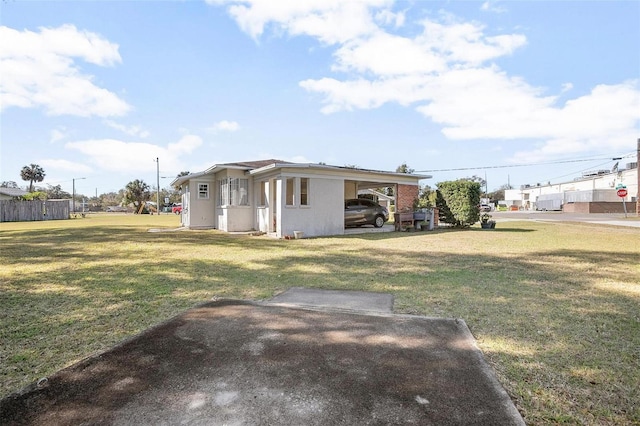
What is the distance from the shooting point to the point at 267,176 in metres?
14.7

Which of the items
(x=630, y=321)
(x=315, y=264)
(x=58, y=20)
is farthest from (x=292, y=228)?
(x=630, y=321)

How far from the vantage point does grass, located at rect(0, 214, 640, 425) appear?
2.61m

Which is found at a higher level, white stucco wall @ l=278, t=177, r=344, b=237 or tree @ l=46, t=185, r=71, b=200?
tree @ l=46, t=185, r=71, b=200

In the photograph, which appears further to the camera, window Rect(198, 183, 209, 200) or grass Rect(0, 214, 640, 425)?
window Rect(198, 183, 209, 200)

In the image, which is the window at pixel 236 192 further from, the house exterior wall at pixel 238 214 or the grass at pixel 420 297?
the grass at pixel 420 297

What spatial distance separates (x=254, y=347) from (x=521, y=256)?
8.14m

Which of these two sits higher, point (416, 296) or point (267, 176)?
point (267, 176)

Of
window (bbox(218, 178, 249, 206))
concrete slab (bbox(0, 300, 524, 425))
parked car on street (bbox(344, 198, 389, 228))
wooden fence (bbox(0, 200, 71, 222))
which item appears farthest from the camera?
wooden fence (bbox(0, 200, 71, 222))

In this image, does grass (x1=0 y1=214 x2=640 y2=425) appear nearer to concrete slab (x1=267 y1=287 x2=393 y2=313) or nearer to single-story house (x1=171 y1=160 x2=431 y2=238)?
concrete slab (x1=267 y1=287 x2=393 y2=313)

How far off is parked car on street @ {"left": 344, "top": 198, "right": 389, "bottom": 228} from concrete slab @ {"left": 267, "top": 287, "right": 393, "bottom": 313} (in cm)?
1131

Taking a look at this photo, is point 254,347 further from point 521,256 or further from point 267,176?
point 267,176

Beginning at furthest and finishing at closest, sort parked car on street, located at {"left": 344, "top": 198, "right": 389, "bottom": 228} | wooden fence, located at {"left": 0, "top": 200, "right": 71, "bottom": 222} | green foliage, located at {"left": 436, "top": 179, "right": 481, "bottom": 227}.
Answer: wooden fence, located at {"left": 0, "top": 200, "right": 71, "bottom": 222}
green foliage, located at {"left": 436, "top": 179, "right": 481, "bottom": 227}
parked car on street, located at {"left": 344, "top": 198, "right": 389, "bottom": 228}

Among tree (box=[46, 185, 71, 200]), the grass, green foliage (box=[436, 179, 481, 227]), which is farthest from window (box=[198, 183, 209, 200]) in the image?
tree (box=[46, 185, 71, 200])

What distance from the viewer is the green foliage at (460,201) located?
17.5 metres
